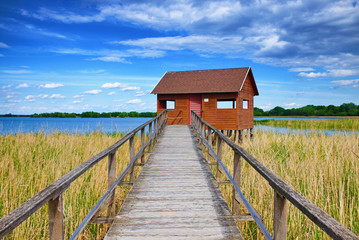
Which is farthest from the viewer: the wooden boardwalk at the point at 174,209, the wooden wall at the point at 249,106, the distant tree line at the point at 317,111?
the distant tree line at the point at 317,111

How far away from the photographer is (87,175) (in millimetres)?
6270

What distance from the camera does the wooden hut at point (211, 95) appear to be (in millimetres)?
17703

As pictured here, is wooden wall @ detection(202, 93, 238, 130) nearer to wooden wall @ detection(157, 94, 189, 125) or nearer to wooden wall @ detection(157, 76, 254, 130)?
wooden wall @ detection(157, 76, 254, 130)

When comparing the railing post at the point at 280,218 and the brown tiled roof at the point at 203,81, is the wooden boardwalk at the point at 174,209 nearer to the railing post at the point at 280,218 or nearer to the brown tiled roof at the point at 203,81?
the railing post at the point at 280,218

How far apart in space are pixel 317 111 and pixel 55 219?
9325cm

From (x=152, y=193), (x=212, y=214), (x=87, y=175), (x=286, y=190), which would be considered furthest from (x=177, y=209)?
(x=87, y=175)

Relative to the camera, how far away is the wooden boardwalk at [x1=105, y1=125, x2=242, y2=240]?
288 cm

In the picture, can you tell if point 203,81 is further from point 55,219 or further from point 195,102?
point 55,219

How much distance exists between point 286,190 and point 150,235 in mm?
1699

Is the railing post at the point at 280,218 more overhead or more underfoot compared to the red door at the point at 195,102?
more underfoot

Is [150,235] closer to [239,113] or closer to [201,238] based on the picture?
[201,238]

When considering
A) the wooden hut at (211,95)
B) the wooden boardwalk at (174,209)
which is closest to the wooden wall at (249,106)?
the wooden hut at (211,95)

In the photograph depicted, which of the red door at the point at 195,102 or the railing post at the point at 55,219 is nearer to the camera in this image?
the railing post at the point at 55,219

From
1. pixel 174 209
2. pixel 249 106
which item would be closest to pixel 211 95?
pixel 249 106
